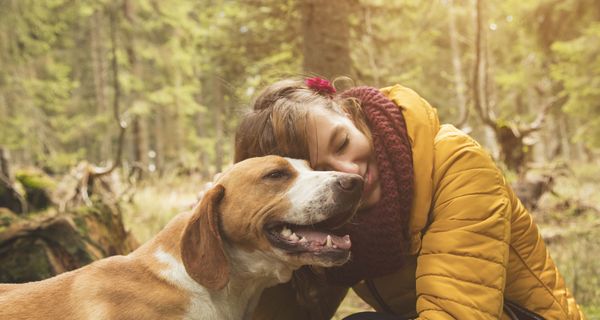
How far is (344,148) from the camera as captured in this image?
2.73m

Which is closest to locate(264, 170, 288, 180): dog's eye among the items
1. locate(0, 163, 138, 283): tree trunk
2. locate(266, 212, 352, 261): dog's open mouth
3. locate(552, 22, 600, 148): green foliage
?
locate(266, 212, 352, 261): dog's open mouth

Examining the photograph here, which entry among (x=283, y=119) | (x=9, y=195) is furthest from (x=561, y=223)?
(x=9, y=195)

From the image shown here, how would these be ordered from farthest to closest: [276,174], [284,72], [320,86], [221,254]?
[284,72] → [320,86] → [276,174] → [221,254]

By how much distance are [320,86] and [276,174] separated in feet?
2.23

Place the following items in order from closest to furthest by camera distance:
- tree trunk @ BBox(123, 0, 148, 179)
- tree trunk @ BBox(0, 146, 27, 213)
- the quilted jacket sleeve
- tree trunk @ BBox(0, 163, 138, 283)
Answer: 1. the quilted jacket sleeve
2. tree trunk @ BBox(0, 163, 138, 283)
3. tree trunk @ BBox(0, 146, 27, 213)
4. tree trunk @ BBox(123, 0, 148, 179)

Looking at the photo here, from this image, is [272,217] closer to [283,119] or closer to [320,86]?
[283,119]

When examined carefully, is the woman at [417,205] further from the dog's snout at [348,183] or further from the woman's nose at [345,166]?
the dog's snout at [348,183]

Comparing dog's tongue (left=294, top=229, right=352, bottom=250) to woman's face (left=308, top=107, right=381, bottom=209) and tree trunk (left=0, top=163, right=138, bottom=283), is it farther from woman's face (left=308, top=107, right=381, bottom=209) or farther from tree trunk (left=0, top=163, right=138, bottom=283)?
tree trunk (left=0, top=163, right=138, bottom=283)

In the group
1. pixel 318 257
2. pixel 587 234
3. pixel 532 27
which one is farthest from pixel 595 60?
pixel 318 257

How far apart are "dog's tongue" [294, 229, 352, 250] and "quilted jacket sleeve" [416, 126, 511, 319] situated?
1.20 feet

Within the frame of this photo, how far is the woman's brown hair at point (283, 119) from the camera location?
279 centimetres

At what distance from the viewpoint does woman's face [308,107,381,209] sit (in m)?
2.71

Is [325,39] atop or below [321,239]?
atop

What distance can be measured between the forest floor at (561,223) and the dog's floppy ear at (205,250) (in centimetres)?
80
